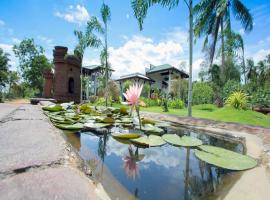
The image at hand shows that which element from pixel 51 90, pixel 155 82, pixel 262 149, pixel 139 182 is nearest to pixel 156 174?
pixel 139 182

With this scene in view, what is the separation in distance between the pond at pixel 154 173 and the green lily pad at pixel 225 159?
2.2 inches

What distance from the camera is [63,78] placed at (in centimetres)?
1614

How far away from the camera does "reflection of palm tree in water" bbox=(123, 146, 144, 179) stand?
4.91 ft

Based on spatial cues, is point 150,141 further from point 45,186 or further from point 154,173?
point 45,186

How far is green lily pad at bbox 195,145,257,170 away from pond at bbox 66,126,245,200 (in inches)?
2.2

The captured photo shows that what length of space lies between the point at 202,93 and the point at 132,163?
733 inches

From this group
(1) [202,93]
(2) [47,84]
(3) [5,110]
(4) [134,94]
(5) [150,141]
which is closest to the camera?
(5) [150,141]

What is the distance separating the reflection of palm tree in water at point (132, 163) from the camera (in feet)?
4.91

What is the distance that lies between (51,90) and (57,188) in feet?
59.7

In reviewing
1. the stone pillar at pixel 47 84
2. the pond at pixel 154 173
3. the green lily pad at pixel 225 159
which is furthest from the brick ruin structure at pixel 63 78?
the green lily pad at pixel 225 159

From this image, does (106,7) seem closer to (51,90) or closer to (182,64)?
(51,90)

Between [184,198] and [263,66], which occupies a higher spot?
[263,66]

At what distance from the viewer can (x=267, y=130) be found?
122 inches

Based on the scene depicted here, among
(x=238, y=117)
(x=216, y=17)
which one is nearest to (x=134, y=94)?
(x=238, y=117)
